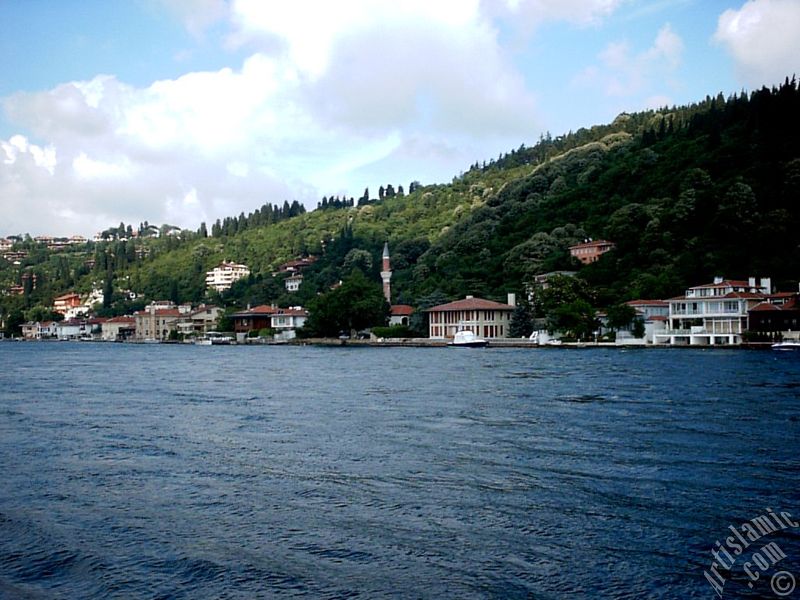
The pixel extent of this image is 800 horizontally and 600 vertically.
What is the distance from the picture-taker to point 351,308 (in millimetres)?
80562

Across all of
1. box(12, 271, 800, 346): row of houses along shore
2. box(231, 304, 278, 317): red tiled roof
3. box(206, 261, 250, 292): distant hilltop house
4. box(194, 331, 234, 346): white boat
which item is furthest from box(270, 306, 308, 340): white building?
box(206, 261, 250, 292): distant hilltop house

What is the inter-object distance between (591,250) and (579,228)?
7.61m

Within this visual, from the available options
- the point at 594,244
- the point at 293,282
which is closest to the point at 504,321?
the point at 594,244

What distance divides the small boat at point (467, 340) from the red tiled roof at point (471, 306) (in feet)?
13.6

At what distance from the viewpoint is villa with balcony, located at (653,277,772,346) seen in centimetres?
5616

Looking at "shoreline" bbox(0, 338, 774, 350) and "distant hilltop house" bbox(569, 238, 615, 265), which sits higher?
"distant hilltop house" bbox(569, 238, 615, 265)

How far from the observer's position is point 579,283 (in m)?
67.9

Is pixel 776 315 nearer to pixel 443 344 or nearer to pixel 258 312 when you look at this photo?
pixel 443 344

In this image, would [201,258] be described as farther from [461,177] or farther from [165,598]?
[165,598]

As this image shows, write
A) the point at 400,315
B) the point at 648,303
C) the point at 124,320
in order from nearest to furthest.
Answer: the point at 648,303
the point at 400,315
the point at 124,320

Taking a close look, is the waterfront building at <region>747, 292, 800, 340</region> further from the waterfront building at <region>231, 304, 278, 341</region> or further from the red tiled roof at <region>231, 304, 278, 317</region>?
the waterfront building at <region>231, 304, 278, 341</region>

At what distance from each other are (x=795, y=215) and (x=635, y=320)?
863 inches

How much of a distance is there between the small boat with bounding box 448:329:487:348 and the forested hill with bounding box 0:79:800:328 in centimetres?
1128

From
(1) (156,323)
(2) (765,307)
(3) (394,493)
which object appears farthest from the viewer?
(1) (156,323)
